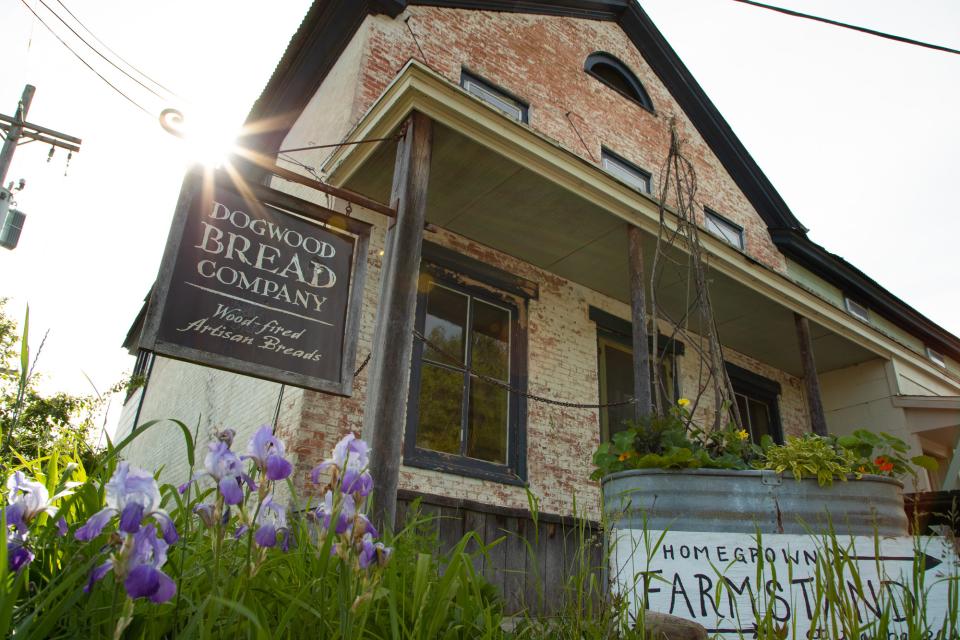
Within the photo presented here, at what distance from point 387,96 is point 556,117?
4298mm

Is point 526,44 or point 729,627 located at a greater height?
point 526,44

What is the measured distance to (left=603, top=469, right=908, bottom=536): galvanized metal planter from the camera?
7.68 ft

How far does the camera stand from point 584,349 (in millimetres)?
7398

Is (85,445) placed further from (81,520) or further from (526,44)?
(526,44)

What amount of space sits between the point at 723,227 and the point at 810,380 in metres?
3.58

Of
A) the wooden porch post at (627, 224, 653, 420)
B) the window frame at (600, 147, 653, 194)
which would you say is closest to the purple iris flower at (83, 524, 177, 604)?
A: the wooden porch post at (627, 224, 653, 420)

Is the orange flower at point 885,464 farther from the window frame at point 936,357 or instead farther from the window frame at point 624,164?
the window frame at point 936,357

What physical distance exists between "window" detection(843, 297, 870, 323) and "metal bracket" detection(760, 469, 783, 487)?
10.8 m

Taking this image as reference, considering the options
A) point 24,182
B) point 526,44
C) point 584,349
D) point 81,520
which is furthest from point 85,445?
point 24,182

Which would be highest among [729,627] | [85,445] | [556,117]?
[556,117]

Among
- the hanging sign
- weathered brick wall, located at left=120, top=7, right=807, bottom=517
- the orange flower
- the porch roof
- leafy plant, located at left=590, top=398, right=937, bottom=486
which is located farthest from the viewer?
weathered brick wall, located at left=120, top=7, right=807, bottom=517

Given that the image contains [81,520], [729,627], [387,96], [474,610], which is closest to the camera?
[81,520]

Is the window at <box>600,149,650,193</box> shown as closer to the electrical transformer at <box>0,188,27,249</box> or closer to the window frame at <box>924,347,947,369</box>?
the window frame at <box>924,347,947,369</box>

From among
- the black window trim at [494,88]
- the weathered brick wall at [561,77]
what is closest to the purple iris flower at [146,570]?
the weathered brick wall at [561,77]
